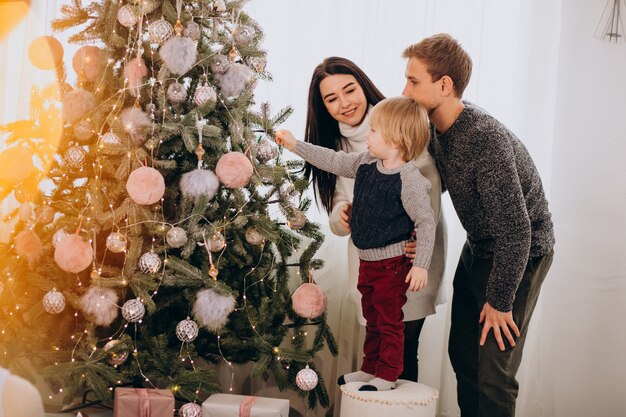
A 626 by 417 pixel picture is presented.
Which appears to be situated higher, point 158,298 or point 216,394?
point 158,298

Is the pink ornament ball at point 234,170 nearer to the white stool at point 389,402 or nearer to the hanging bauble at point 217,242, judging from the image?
the hanging bauble at point 217,242

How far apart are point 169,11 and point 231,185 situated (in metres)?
0.65

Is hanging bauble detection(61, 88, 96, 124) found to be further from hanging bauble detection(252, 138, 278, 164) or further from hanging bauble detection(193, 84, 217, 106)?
hanging bauble detection(252, 138, 278, 164)

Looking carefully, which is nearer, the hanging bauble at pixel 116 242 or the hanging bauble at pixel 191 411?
the hanging bauble at pixel 116 242

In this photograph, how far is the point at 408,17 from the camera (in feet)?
9.34

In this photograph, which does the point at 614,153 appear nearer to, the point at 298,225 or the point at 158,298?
the point at 298,225

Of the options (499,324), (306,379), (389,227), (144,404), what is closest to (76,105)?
(144,404)

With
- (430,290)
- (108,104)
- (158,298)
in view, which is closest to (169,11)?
(108,104)

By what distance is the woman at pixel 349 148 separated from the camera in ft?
7.56

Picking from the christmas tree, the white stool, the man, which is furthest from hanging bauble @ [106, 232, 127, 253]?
the man

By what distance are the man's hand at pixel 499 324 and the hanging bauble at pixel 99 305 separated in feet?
4.01

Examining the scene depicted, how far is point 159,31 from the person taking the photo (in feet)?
7.27

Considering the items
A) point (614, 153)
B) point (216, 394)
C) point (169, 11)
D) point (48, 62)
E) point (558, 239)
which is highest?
point (169, 11)

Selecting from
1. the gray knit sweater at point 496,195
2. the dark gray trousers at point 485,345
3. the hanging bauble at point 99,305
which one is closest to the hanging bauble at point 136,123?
the hanging bauble at point 99,305
